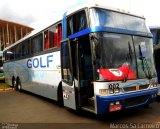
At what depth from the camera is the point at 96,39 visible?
752 centimetres

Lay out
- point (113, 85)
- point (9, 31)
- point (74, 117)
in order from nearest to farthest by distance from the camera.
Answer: point (113, 85), point (74, 117), point (9, 31)

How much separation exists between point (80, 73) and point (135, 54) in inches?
72.6

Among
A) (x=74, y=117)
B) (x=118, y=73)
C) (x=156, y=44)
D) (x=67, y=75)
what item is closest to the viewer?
(x=118, y=73)

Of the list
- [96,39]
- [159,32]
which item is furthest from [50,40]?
[159,32]

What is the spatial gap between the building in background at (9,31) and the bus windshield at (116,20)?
51652mm

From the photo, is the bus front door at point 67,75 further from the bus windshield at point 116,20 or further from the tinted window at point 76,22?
the bus windshield at point 116,20

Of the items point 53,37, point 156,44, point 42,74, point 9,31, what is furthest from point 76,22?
point 9,31

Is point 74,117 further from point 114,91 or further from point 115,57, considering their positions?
point 115,57

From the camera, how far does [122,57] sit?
7926 mm

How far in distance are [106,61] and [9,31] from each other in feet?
187

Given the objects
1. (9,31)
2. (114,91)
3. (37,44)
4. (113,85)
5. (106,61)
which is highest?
(9,31)

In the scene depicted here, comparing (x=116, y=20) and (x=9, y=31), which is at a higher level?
(x=9, y=31)

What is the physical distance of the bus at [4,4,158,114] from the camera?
7.48 metres

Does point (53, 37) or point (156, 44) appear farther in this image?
point (156, 44)
